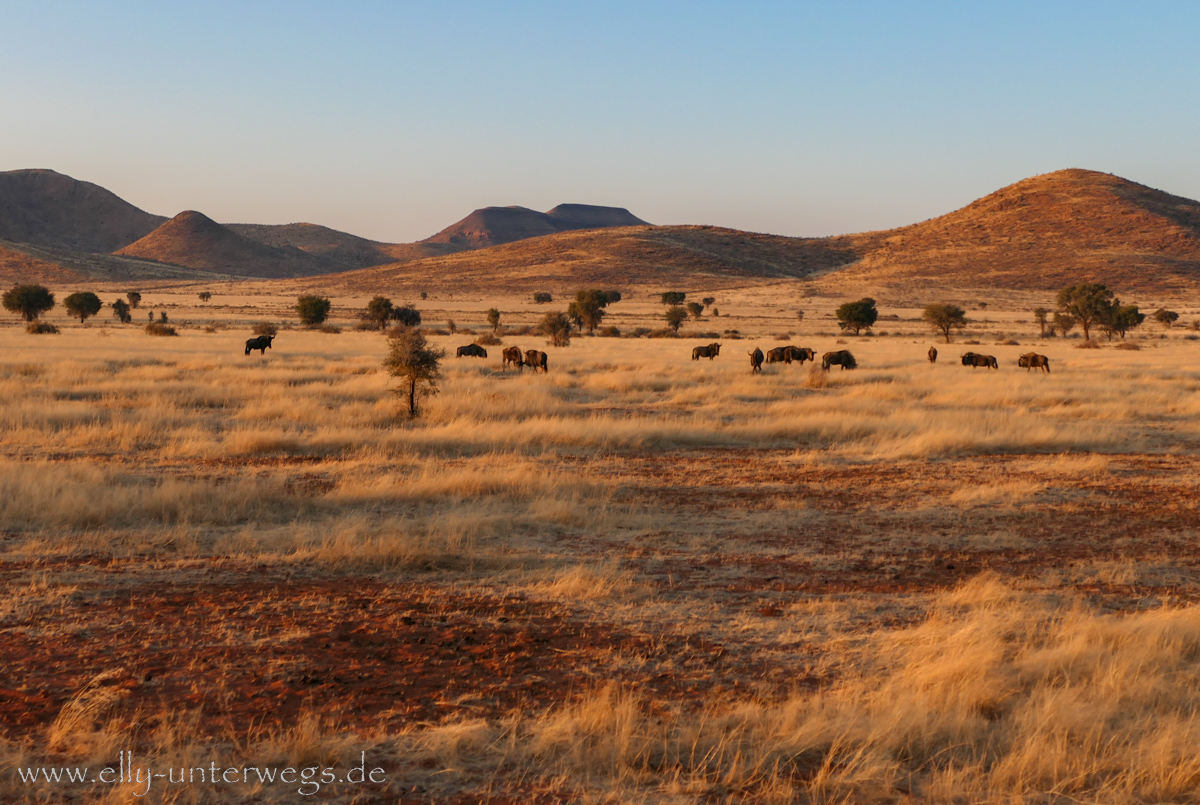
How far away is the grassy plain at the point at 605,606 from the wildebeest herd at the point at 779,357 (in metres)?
11.4

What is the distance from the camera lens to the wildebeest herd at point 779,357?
2873 cm

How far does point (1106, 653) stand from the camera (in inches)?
225

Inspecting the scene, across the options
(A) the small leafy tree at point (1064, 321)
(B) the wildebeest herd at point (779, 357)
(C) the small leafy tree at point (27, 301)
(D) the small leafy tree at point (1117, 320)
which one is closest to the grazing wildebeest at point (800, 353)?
(B) the wildebeest herd at point (779, 357)

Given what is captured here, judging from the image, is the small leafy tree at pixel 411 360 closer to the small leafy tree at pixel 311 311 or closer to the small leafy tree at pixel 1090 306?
the small leafy tree at pixel 311 311

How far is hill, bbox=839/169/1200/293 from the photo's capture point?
116062 millimetres

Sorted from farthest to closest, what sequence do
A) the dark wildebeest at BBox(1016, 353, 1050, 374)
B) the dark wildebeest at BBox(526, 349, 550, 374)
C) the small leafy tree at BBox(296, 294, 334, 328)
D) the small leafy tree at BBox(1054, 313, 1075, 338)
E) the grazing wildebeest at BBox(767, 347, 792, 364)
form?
the small leafy tree at BBox(1054, 313, 1075, 338) → the small leafy tree at BBox(296, 294, 334, 328) → the grazing wildebeest at BBox(767, 347, 792, 364) → the dark wildebeest at BBox(1016, 353, 1050, 374) → the dark wildebeest at BBox(526, 349, 550, 374)

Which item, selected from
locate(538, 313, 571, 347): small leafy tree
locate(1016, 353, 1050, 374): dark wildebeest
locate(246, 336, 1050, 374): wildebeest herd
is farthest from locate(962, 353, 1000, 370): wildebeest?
locate(538, 313, 571, 347): small leafy tree

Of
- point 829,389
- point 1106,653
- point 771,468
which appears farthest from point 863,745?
point 829,389

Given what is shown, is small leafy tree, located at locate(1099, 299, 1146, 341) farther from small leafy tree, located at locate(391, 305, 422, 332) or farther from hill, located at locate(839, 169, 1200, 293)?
hill, located at locate(839, 169, 1200, 293)

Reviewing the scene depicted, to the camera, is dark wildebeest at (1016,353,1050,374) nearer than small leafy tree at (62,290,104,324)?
Yes

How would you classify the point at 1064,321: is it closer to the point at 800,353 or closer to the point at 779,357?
the point at 800,353

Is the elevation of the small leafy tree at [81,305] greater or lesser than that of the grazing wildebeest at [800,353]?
greater

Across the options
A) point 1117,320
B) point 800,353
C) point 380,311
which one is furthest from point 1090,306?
point 380,311

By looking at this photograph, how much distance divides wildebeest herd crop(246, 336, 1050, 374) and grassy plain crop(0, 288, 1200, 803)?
1144cm
